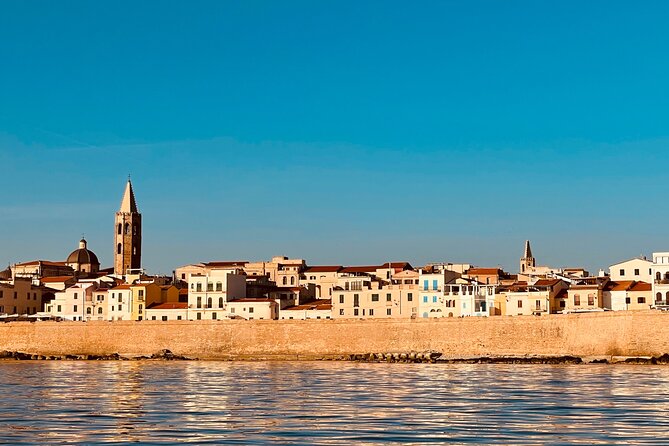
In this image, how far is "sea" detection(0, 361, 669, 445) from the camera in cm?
2372

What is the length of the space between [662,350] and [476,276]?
41305 mm

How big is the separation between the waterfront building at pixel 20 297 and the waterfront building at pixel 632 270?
52.8 meters

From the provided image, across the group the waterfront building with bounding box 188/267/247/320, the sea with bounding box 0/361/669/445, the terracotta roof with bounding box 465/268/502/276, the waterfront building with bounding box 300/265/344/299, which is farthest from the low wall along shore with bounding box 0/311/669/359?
the terracotta roof with bounding box 465/268/502/276

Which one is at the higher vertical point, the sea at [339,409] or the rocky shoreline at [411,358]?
the rocky shoreline at [411,358]

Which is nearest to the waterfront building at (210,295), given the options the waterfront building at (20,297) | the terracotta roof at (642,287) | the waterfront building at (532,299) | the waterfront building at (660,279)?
the waterfront building at (20,297)

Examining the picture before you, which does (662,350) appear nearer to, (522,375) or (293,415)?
(522,375)

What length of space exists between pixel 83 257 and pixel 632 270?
75235mm

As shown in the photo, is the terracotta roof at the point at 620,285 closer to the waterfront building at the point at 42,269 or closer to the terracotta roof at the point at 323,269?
the terracotta roof at the point at 323,269

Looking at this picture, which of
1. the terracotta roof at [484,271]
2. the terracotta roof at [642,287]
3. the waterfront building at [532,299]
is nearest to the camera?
the terracotta roof at [642,287]

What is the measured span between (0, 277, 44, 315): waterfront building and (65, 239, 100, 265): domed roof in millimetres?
35359

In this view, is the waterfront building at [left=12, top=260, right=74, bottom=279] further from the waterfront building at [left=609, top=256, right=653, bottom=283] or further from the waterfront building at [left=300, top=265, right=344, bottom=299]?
the waterfront building at [left=609, top=256, right=653, bottom=283]

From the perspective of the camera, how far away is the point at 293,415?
2841cm

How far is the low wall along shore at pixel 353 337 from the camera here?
67125 millimetres

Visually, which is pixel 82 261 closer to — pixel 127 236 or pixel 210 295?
pixel 127 236
